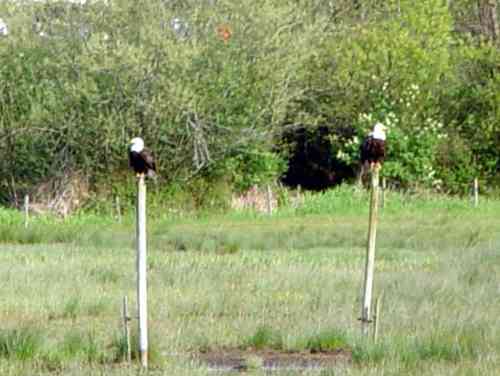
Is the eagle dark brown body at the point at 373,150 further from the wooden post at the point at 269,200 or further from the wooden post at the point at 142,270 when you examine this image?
the wooden post at the point at 269,200

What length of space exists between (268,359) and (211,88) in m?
21.6

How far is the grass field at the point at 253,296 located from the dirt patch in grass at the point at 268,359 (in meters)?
0.07

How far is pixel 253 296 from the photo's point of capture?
1587 centimetres

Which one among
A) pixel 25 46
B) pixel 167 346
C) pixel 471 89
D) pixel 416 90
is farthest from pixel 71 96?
pixel 167 346

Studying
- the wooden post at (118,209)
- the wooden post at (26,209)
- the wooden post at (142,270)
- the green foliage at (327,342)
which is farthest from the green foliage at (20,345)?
the wooden post at (118,209)

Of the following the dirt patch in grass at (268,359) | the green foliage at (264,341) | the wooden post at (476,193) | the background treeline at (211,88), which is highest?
the background treeline at (211,88)

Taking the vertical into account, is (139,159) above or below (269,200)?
above

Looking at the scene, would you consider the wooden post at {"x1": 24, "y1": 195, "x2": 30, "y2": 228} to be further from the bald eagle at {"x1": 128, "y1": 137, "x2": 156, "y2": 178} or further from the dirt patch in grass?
the bald eagle at {"x1": 128, "y1": 137, "x2": 156, "y2": 178}

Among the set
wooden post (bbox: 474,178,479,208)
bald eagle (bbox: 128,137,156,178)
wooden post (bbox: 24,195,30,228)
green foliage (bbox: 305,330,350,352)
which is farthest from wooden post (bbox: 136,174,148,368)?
wooden post (bbox: 474,178,479,208)

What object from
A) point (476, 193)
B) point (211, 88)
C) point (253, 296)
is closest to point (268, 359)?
point (253, 296)

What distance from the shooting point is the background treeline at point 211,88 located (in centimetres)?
3228

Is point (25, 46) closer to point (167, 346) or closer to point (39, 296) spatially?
point (39, 296)

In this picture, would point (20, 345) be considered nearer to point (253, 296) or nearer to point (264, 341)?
point (264, 341)

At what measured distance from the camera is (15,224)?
29469 mm
